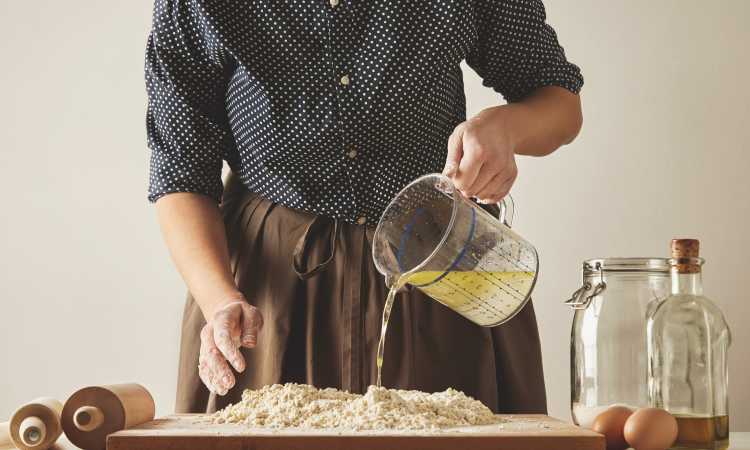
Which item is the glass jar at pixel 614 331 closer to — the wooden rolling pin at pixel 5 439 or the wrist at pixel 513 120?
the wrist at pixel 513 120

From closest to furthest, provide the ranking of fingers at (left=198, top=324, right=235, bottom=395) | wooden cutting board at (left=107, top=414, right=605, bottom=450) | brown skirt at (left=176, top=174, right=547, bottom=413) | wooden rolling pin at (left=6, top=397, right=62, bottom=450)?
wooden cutting board at (left=107, top=414, right=605, bottom=450) → wooden rolling pin at (left=6, top=397, right=62, bottom=450) → fingers at (left=198, top=324, right=235, bottom=395) → brown skirt at (left=176, top=174, right=547, bottom=413)

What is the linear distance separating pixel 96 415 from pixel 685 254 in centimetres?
59

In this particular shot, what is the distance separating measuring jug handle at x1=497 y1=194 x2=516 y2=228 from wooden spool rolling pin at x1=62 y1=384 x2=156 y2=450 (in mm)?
455

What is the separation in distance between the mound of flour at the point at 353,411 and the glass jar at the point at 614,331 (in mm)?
118

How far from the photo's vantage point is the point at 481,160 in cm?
94

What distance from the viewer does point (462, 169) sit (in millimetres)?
934

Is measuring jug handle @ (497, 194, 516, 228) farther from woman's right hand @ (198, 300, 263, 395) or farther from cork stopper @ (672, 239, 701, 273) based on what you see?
woman's right hand @ (198, 300, 263, 395)

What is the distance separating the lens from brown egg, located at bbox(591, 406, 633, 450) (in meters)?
0.81

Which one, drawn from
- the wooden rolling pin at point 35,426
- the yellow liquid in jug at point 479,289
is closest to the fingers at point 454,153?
the yellow liquid in jug at point 479,289

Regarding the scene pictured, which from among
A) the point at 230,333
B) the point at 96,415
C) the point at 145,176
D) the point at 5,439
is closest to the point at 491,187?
the point at 230,333

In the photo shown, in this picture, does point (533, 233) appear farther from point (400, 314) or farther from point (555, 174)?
point (400, 314)

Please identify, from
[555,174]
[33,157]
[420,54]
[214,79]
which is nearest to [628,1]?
[555,174]

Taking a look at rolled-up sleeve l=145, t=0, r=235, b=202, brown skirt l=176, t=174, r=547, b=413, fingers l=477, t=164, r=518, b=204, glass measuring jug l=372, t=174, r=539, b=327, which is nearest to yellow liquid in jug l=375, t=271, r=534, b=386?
glass measuring jug l=372, t=174, r=539, b=327

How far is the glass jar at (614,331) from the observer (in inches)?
36.3
